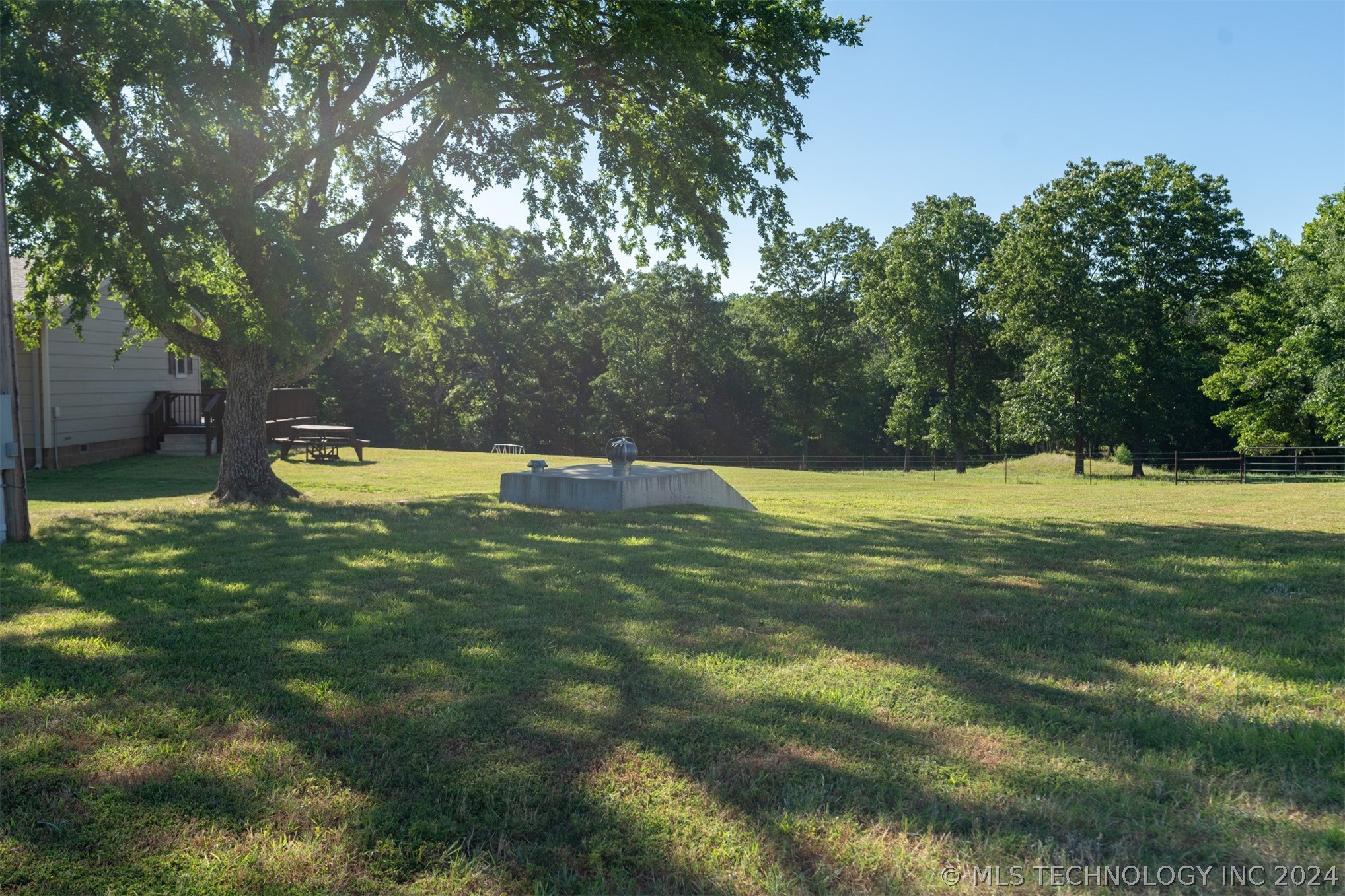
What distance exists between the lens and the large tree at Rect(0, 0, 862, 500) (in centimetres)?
1209

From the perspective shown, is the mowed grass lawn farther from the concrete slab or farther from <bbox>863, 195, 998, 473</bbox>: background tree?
<bbox>863, 195, 998, 473</bbox>: background tree

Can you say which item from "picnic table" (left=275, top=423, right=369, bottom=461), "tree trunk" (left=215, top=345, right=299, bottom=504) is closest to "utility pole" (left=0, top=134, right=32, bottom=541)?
"tree trunk" (left=215, top=345, right=299, bottom=504)

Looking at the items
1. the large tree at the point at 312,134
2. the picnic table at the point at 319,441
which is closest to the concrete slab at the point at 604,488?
the large tree at the point at 312,134

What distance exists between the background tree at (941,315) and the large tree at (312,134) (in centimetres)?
3182

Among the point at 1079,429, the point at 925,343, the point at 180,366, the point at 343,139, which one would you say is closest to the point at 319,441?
the point at 180,366

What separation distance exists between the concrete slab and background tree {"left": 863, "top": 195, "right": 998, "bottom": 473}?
3241cm

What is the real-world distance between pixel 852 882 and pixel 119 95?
14011 mm

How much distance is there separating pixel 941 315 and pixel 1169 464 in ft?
39.6

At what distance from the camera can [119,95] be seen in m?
12.6

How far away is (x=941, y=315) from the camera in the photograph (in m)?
44.9

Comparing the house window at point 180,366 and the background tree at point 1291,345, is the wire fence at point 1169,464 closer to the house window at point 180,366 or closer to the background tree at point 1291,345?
the background tree at point 1291,345

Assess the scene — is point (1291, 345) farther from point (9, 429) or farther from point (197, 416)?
point (9, 429)

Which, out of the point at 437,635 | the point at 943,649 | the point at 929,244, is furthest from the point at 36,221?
the point at 929,244

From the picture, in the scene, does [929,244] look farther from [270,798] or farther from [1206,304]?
[270,798]
